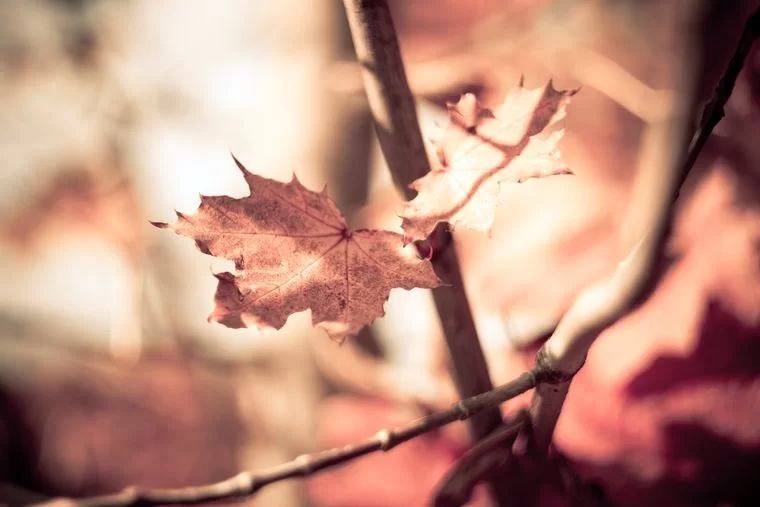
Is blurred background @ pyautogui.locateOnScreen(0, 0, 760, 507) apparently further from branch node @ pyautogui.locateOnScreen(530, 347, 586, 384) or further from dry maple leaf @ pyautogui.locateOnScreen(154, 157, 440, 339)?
dry maple leaf @ pyautogui.locateOnScreen(154, 157, 440, 339)

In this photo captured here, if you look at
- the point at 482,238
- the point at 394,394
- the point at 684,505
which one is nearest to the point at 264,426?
the point at 394,394

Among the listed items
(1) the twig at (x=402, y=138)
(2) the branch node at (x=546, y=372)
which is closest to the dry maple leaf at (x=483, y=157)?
(1) the twig at (x=402, y=138)

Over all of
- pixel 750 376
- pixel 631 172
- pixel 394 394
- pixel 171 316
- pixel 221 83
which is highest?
pixel 221 83

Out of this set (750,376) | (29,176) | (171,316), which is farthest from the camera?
(29,176)

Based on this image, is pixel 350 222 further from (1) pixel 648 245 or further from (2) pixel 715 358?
(1) pixel 648 245

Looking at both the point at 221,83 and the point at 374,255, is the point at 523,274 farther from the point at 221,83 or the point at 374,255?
the point at 221,83

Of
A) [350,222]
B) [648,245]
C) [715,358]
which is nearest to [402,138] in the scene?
[648,245]
